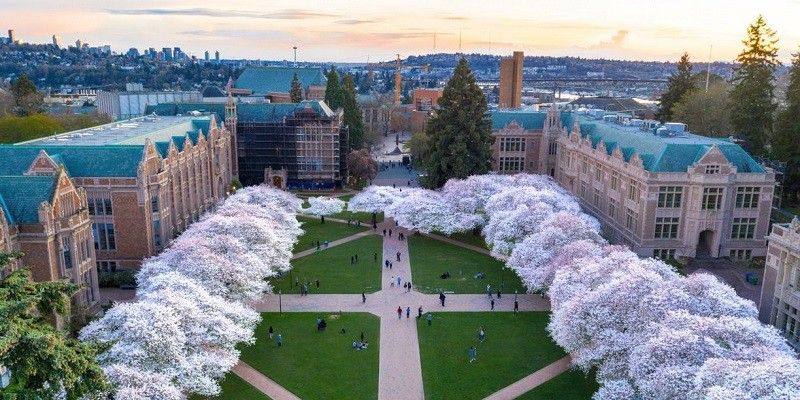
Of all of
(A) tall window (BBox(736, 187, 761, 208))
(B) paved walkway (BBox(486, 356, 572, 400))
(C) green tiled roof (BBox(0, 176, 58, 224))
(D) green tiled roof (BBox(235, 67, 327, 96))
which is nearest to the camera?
(B) paved walkway (BBox(486, 356, 572, 400))

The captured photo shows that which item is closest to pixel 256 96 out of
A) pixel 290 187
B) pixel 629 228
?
pixel 290 187

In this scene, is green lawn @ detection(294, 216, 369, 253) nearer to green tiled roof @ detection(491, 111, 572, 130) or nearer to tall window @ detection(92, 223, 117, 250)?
tall window @ detection(92, 223, 117, 250)

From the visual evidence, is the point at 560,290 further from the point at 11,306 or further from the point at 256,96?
the point at 256,96

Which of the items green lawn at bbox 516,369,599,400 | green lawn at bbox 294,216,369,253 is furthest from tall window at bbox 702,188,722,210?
green lawn at bbox 294,216,369,253

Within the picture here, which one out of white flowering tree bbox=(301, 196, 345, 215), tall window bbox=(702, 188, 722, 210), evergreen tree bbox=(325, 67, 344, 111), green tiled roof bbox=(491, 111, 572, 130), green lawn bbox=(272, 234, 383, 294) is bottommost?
green lawn bbox=(272, 234, 383, 294)

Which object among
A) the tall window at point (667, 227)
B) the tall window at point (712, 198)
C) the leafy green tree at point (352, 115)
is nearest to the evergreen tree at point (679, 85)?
the tall window at point (712, 198)

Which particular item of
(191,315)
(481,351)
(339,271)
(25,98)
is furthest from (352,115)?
(191,315)
